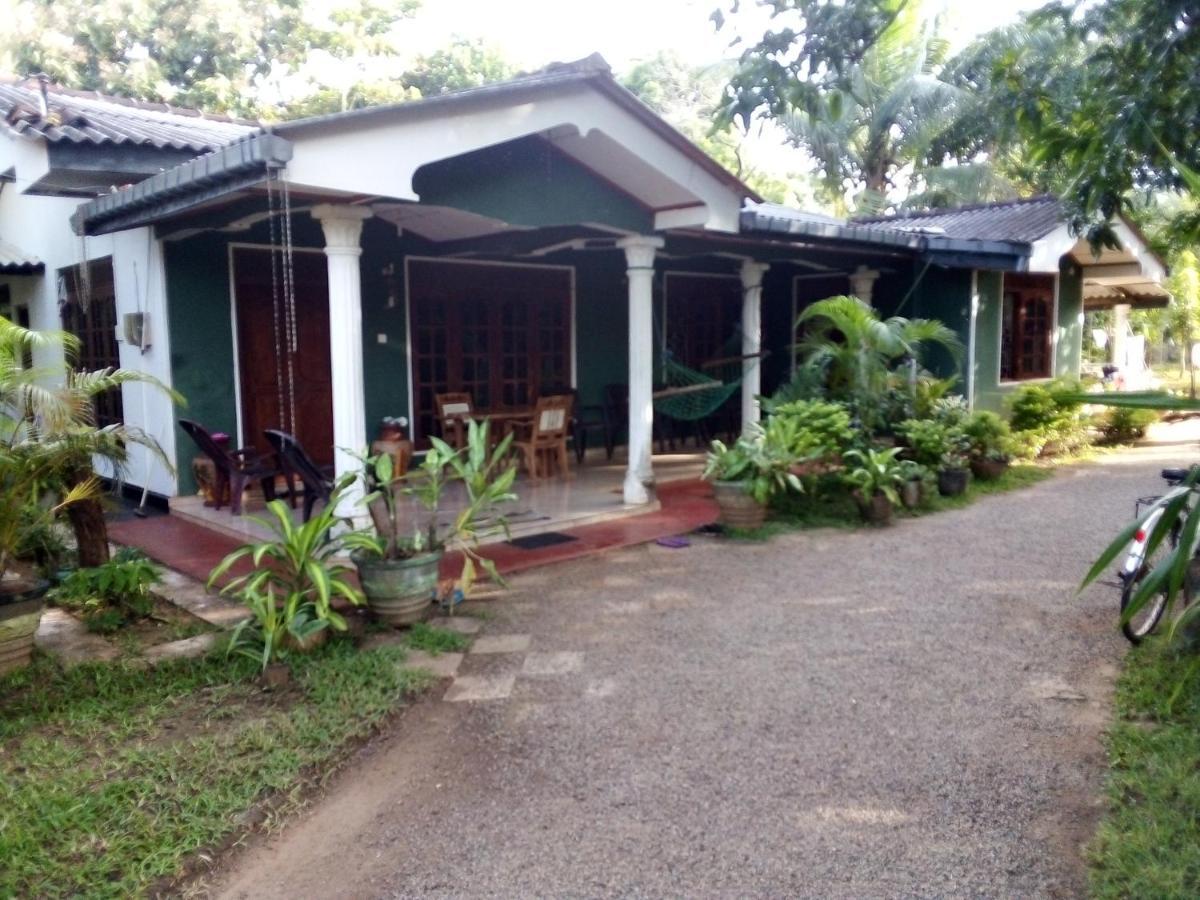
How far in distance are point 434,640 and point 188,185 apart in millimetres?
2831

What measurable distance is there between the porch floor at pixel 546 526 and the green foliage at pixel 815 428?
0.90 metres

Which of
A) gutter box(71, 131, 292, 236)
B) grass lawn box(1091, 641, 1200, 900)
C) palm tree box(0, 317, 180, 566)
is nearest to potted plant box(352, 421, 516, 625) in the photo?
palm tree box(0, 317, 180, 566)

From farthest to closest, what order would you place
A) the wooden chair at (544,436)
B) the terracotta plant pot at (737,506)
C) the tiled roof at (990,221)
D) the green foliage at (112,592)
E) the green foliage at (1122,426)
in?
the green foliage at (1122,426) → the tiled roof at (990,221) → the wooden chair at (544,436) → the terracotta plant pot at (737,506) → the green foliage at (112,592)

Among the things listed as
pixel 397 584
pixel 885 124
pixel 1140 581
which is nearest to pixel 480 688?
pixel 397 584

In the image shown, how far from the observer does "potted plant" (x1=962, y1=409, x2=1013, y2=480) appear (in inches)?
367

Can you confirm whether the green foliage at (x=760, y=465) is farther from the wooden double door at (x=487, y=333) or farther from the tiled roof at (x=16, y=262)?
the tiled roof at (x=16, y=262)

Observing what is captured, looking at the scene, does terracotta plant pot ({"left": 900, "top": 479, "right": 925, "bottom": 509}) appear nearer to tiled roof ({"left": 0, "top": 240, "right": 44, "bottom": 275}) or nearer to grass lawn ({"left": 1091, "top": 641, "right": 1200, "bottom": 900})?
grass lawn ({"left": 1091, "top": 641, "right": 1200, "bottom": 900})

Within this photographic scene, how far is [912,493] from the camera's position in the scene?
8008 millimetres

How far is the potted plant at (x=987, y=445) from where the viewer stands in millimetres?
9320

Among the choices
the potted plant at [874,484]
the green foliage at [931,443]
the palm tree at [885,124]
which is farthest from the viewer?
the palm tree at [885,124]

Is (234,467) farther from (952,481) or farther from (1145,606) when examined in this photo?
(952,481)

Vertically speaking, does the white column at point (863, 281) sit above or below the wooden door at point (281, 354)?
above

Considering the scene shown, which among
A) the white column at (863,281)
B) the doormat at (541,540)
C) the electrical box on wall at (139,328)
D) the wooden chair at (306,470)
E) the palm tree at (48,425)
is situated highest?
the white column at (863,281)

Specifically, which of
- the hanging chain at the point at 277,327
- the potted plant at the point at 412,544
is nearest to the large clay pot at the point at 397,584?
the potted plant at the point at 412,544
